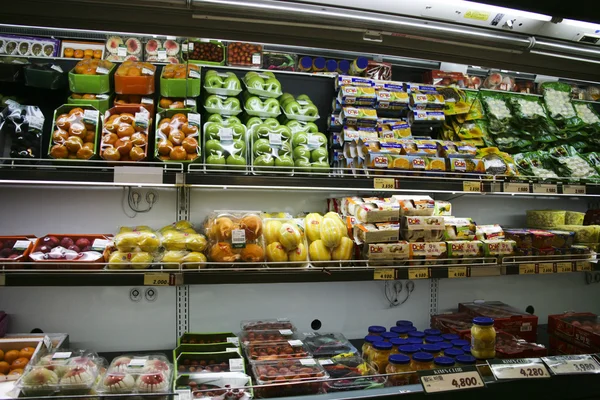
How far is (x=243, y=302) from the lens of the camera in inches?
97.6

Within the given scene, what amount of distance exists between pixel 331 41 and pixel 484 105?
5.71 ft

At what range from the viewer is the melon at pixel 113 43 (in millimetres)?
2588

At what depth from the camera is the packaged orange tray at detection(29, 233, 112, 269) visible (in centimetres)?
179

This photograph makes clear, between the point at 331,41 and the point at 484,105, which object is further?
the point at 484,105

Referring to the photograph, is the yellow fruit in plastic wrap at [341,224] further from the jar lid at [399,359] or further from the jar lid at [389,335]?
the jar lid at [399,359]

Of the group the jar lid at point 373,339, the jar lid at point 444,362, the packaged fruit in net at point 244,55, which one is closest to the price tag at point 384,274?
the jar lid at point 373,339

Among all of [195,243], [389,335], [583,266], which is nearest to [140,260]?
[195,243]

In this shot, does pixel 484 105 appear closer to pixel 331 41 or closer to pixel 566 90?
pixel 566 90

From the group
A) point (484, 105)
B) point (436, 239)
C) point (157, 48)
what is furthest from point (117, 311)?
point (484, 105)

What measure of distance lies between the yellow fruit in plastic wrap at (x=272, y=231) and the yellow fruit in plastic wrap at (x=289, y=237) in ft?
0.08

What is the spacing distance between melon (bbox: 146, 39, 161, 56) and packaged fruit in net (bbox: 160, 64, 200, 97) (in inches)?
12.9

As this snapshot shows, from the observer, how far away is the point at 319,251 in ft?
6.72

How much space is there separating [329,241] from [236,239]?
42 cm

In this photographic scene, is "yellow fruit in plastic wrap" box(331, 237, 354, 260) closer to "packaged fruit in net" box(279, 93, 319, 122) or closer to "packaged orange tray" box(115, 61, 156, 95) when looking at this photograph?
"packaged fruit in net" box(279, 93, 319, 122)
